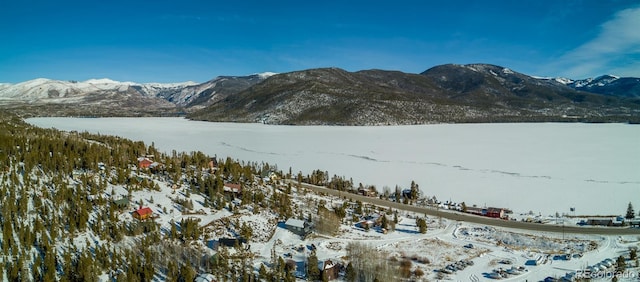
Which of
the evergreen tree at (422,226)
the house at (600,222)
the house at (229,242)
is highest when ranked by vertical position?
the house at (600,222)

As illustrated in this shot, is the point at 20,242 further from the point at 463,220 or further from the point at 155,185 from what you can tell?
the point at 463,220

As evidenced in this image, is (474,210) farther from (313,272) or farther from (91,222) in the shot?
(91,222)

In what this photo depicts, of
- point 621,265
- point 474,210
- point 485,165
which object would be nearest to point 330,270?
point 621,265

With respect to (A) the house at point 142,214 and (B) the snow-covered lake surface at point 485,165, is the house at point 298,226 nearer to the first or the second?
(A) the house at point 142,214

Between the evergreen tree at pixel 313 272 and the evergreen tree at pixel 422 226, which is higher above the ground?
the evergreen tree at pixel 422 226

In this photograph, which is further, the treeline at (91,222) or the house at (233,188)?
the house at (233,188)

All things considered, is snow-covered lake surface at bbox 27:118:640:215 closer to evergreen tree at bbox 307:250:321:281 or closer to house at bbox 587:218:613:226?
house at bbox 587:218:613:226

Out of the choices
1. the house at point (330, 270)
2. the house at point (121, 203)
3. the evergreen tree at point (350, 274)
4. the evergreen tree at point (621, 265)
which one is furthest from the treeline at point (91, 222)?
the evergreen tree at point (621, 265)
